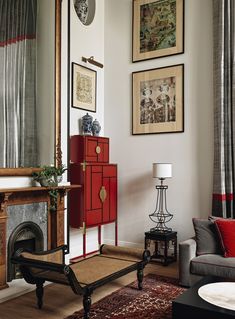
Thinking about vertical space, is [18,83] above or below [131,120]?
above

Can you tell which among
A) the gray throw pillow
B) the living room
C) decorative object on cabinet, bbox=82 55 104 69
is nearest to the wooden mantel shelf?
the living room

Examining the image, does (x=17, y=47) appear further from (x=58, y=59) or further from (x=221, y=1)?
(x=221, y=1)

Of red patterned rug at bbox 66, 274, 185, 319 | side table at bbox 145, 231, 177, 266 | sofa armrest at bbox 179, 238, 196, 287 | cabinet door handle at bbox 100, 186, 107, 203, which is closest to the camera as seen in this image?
red patterned rug at bbox 66, 274, 185, 319

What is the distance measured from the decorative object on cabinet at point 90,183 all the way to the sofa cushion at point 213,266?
1.62 meters

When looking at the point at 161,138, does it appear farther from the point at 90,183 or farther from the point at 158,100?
the point at 90,183

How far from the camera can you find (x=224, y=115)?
4391 millimetres

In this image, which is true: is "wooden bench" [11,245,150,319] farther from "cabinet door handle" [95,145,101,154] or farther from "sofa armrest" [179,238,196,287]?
"cabinet door handle" [95,145,101,154]

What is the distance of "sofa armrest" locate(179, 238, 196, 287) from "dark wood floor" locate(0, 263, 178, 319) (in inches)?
24.1

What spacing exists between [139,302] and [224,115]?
7.99 ft

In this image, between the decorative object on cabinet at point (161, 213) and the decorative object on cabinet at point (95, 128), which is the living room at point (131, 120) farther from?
the decorative object on cabinet at point (95, 128)

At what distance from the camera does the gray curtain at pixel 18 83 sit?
3.57 m

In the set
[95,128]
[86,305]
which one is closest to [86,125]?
[95,128]

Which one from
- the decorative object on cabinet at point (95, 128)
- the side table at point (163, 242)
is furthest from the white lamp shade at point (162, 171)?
the decorative object on cabinet at point (95, 128)

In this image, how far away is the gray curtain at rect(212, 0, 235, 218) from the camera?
14.2ft
